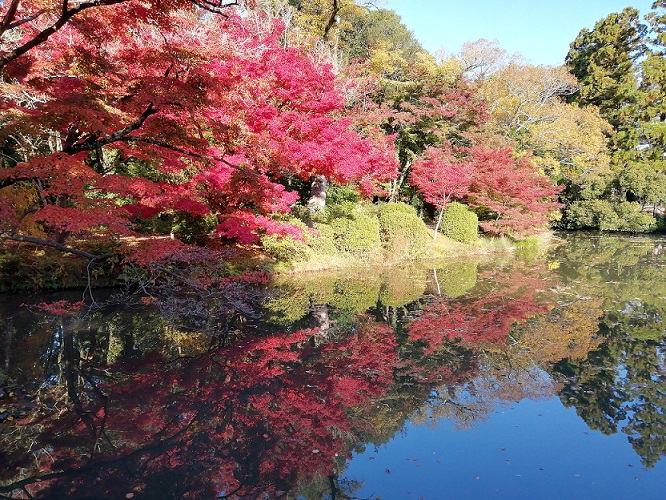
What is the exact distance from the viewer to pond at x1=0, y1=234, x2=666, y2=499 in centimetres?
390

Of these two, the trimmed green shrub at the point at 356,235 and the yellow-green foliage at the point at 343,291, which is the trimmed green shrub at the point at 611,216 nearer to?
the yellow-green foliage at the point at 343,291

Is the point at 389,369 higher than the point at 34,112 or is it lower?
lower

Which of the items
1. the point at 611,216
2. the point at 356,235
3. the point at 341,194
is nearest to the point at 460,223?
the point at 341,194

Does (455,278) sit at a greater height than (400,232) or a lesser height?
lesser

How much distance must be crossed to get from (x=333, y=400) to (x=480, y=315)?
4.47 metres

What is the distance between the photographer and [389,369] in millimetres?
6188

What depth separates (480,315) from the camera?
28.6 ft

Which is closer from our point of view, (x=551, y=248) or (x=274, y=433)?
(x=274, y=433)

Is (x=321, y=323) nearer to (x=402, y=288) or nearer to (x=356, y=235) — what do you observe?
(x=402, y=288)

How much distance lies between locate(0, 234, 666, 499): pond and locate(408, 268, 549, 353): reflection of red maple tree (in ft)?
0.19

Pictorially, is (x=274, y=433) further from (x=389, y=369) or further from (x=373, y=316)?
(x=373, y=316)

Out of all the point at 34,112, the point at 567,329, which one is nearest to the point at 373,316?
the point at 567,329

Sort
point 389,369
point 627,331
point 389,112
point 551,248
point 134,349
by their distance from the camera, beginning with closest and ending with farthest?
point 389,369
point 134,349
point 627,331
point 389,112
point 551,248

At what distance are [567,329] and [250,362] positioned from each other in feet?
17.7
